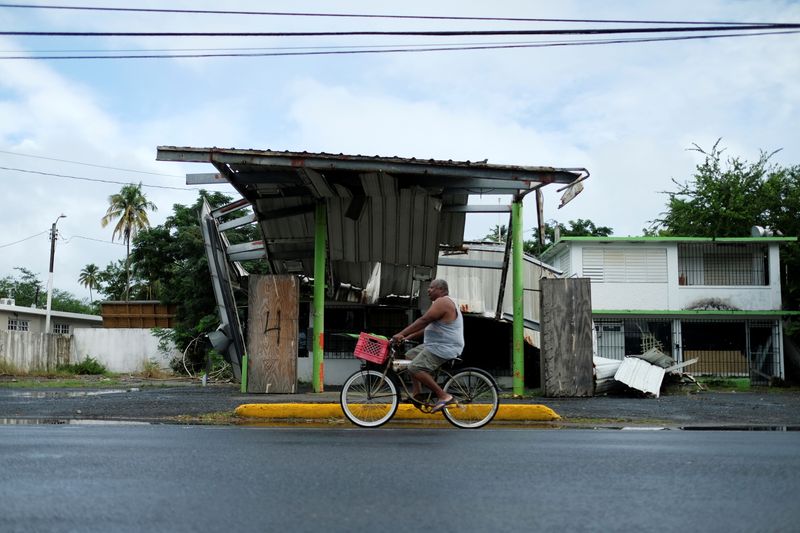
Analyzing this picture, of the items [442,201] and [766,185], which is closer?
[442,201]

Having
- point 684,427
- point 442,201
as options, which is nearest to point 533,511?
point 684,427

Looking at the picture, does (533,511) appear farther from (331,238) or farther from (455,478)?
(331,238)

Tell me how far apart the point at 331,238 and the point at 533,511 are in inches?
509

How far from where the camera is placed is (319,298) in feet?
51.2

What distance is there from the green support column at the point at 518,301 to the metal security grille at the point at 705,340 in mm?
16108

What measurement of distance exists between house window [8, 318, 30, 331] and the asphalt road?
4002cm

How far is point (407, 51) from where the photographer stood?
17922mm

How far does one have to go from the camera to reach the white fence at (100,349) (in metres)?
37.7

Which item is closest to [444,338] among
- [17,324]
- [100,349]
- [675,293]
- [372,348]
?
[372,348]

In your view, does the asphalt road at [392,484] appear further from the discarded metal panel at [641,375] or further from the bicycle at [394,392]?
the discarded metal panel at [641,375]

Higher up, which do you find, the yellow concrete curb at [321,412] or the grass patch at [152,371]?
the yellow concrete curb at [321,412]

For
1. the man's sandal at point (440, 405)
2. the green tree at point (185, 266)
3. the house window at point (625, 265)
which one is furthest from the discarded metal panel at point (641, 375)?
the green tree at point (185, 266)

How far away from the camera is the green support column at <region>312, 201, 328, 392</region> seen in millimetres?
15297

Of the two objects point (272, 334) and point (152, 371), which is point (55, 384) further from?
point (272, 334)
